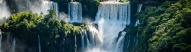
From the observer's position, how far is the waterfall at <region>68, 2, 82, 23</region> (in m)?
61.7

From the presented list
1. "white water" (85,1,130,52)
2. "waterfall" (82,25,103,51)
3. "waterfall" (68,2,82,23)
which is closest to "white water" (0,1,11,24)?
"waterfall" (68,2,82,23)

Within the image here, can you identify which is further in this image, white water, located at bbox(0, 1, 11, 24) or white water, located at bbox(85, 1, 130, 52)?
white water, located at bbox(85, 1, 130, 52)

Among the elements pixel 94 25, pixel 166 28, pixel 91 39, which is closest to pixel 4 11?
pixel 91 39

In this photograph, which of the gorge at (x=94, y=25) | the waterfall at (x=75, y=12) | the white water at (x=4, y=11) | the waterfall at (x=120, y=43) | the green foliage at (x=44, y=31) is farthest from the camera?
the waterfall at (x=75, y=12)

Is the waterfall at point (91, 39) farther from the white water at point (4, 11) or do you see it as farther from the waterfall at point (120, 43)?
the white water at point (4, 11)

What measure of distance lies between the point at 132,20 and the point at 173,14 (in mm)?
10160

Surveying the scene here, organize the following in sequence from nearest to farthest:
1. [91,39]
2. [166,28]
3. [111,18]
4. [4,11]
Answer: [166,28] → [4,11] → [91,39] → [111,18]

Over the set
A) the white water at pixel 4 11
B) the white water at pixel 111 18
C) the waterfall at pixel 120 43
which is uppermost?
the white water at pixel 4 11

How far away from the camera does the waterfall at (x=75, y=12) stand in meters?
61.7

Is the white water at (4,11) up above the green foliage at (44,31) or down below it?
above

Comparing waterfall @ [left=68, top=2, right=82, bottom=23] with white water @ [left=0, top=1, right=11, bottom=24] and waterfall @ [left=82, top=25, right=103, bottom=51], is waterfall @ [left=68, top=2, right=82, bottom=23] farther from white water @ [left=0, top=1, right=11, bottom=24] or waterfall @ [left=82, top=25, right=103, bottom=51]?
white water @ [left=0, top=1, right=11, bottom=24]

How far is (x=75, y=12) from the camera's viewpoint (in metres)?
61.9

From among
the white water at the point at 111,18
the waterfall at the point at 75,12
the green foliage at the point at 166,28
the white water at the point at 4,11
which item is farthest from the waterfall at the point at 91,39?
the white water at the point at 4,11

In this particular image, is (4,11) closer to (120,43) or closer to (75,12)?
(75,12)
